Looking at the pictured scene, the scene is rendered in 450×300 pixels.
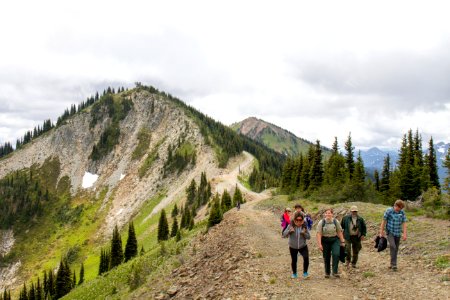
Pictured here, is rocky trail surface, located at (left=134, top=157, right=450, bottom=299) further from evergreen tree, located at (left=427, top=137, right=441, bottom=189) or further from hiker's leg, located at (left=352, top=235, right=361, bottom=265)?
evergreen tree, located at (left=427, top=137, right=441, bottom=189)

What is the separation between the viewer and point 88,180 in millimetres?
181125

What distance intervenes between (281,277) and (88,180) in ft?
599

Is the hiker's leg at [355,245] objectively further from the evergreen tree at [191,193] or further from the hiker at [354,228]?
the evergreen tree at [191,193]

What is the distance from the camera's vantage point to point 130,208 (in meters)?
140

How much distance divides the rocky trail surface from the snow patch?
544ft

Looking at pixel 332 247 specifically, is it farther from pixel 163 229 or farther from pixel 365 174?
pixel 163 229

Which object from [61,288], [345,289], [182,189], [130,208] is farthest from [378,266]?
[130,208]

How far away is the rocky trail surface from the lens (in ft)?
40.3

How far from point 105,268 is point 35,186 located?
123116mm

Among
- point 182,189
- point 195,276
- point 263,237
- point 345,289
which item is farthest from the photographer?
point 182,189

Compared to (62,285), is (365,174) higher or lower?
higher

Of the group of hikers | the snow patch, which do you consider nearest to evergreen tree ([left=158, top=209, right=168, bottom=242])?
the group of hikers

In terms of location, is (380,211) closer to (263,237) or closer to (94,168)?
(263,237)

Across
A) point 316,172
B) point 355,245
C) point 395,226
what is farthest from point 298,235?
point 316,172
